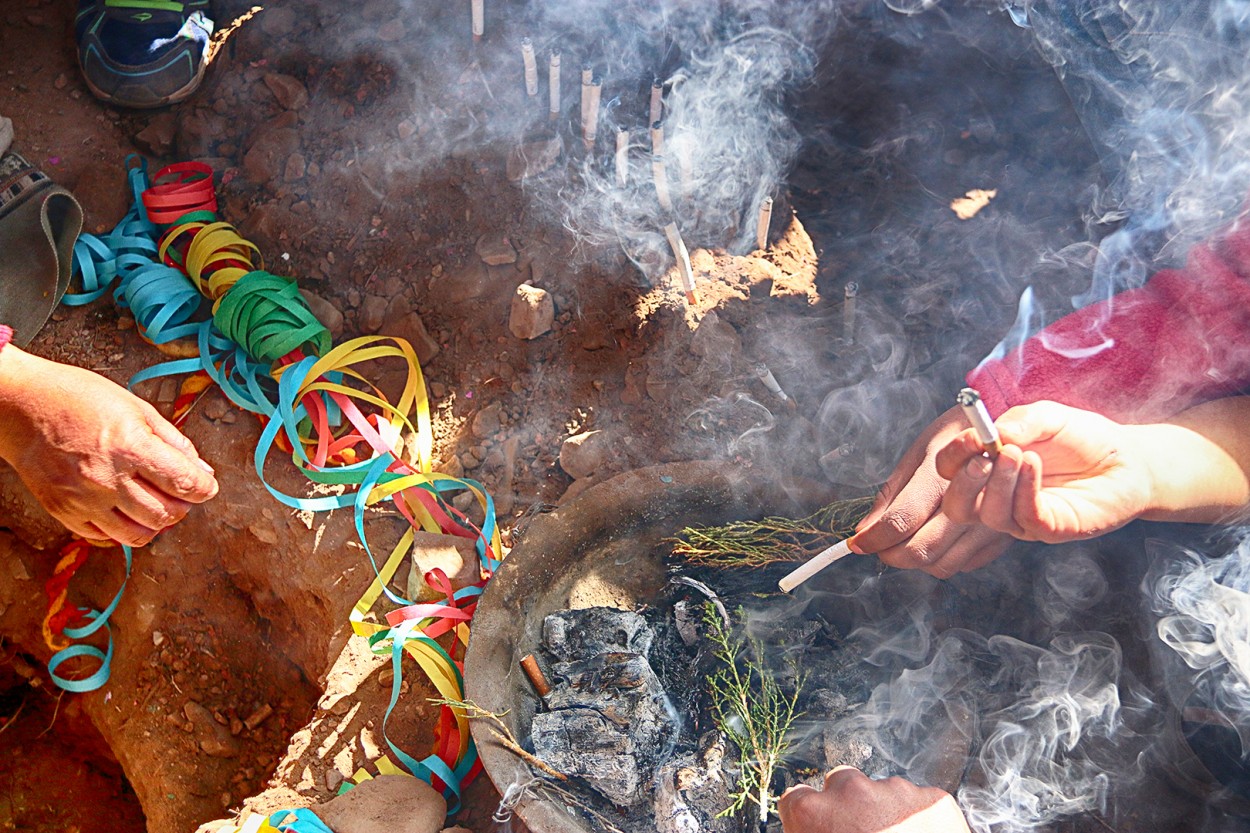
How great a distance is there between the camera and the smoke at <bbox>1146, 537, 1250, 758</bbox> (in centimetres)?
239

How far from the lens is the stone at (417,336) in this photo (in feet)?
11.8

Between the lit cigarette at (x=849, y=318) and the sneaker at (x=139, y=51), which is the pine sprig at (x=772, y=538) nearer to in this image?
the lit cigarette at (x=849, y=318)

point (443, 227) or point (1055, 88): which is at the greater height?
point (1055, 88)

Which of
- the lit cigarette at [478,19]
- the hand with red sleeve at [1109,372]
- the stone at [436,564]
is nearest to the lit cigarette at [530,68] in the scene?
the lit cigarette at [478,19]

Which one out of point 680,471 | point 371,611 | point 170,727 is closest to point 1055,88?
point 680,471

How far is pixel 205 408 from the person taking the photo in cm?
351

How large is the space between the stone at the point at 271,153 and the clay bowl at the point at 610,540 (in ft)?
6.46

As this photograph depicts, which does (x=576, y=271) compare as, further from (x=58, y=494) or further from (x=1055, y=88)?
(x=1055, y=88)

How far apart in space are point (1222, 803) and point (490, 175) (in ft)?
10.3

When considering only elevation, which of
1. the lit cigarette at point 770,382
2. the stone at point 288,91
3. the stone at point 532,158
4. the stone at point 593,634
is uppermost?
the stone at point 288,91

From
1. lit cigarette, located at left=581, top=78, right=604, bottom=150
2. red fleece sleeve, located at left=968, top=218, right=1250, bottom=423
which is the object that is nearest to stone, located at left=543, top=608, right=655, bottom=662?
red fleece sleeve, located at left=968, top=218, right=1250, bottom=423

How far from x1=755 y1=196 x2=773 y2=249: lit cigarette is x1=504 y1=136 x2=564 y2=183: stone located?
2.75 feet

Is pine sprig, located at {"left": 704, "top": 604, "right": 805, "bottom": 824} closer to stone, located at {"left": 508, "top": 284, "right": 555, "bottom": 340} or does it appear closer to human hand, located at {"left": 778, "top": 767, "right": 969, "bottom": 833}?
human hand, located at {"left": 778, "top": 767, "right": 969, "bottom": 833}

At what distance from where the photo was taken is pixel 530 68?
3.53 m
